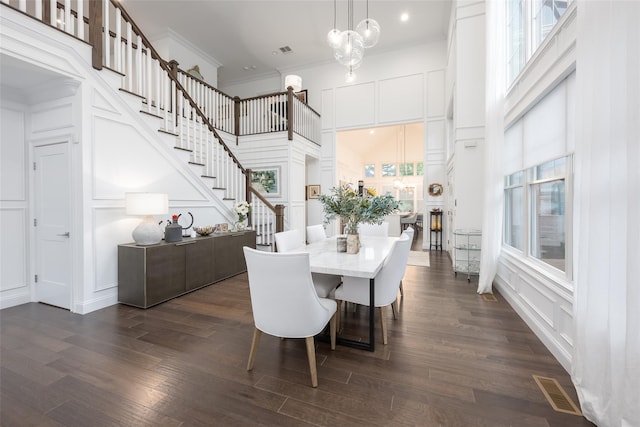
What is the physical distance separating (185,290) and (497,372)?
3.40m

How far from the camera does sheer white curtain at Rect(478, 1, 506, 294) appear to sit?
3.43 m

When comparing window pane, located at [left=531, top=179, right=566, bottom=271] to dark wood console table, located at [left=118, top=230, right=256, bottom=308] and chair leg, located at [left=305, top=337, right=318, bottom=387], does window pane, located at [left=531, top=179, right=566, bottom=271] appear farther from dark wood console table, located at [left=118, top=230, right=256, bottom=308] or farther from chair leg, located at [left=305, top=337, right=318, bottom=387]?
dark wood console table, located at [left=118, top=230, right=256, bottom=308]

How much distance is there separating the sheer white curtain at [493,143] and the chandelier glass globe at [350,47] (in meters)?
1.72

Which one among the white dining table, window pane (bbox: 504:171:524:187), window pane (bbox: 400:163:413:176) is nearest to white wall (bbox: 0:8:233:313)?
the white dining table

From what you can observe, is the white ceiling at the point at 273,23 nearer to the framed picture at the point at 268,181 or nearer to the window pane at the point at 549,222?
the framed picture at the point at 268,181

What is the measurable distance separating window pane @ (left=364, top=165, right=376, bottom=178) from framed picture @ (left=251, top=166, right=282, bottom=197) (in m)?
6.50

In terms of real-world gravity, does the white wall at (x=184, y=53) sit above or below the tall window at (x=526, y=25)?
above

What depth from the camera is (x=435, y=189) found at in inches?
277

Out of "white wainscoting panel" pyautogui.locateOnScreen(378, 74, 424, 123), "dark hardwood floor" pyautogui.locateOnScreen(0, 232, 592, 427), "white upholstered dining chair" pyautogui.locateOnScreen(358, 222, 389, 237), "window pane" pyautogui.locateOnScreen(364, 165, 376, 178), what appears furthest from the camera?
"window pane" pyautogui.locateOnScreen(364, 165, 376, 178)

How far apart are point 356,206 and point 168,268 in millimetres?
2404

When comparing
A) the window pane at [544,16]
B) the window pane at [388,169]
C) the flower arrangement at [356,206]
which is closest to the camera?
the window pane at [544,16]

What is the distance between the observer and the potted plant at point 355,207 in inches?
102

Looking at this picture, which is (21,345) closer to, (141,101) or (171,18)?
(141,101)

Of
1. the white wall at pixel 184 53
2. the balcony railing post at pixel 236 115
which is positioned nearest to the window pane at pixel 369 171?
the balcony railing post at pixel 236 115
